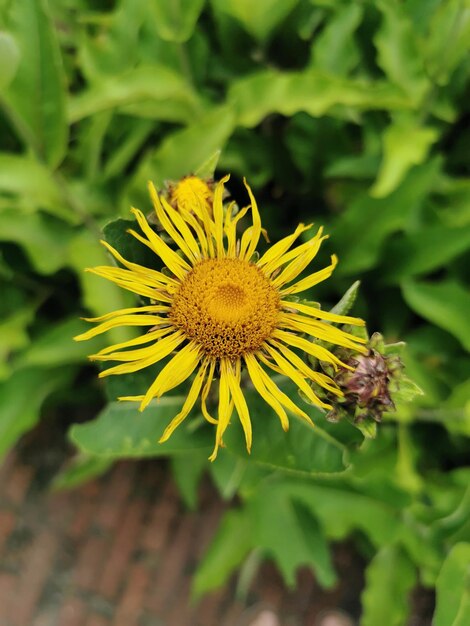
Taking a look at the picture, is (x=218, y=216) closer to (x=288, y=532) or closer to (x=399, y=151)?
(x=399, y=151)

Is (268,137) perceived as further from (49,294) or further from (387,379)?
(387,379)

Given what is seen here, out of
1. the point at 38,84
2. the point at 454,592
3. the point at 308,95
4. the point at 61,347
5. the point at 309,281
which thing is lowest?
the point at 454,592

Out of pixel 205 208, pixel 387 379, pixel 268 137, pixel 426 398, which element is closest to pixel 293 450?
pixel 387 379

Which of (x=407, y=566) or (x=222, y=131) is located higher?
(x=222, y=131)

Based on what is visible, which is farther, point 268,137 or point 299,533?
point 268,137

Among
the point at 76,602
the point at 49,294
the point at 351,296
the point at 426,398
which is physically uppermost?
the point at 49,294

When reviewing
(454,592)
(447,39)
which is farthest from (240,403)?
(447,39)
